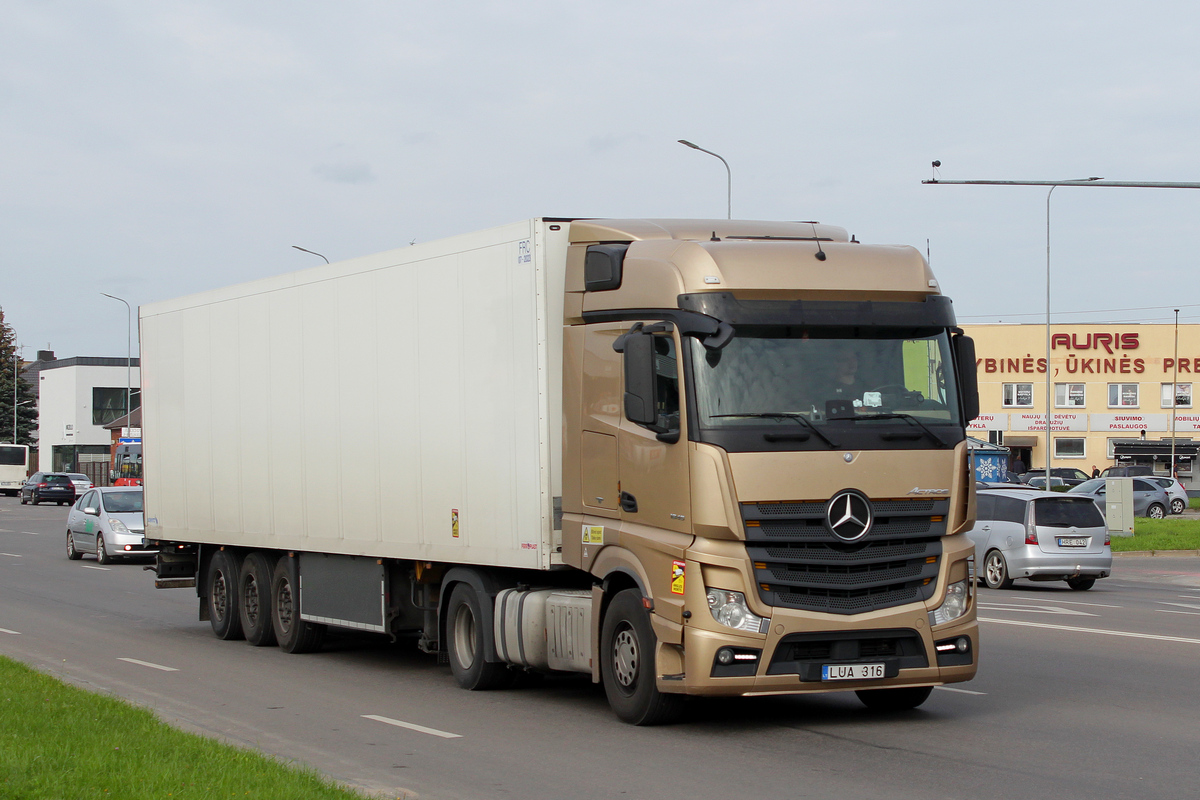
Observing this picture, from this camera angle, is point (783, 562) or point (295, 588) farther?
point (295, 588)

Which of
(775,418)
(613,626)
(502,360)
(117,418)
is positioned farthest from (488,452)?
(117,418)

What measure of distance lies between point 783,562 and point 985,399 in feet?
239

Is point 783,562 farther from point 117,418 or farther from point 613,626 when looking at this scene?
point 117,418

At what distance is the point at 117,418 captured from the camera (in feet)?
364

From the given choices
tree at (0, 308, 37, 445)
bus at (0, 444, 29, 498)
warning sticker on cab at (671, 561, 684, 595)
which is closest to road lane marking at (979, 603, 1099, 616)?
warning sticker on cab at (671, 561, 684, 595)

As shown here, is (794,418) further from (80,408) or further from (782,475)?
(80,408)

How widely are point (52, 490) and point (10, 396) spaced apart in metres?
50.9

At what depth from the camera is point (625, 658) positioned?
10016 millimetres

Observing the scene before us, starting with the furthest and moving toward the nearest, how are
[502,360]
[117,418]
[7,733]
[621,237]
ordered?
[117,418]
[502,360]
[621,237]
[7,733]

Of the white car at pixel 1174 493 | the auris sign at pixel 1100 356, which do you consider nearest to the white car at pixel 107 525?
the white car at pixel 1174 493

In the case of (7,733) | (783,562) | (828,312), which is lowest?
(7,733)

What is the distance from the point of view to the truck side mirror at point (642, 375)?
952cm

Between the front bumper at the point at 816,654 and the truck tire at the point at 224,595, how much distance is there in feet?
27.9

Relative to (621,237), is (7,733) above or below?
below
